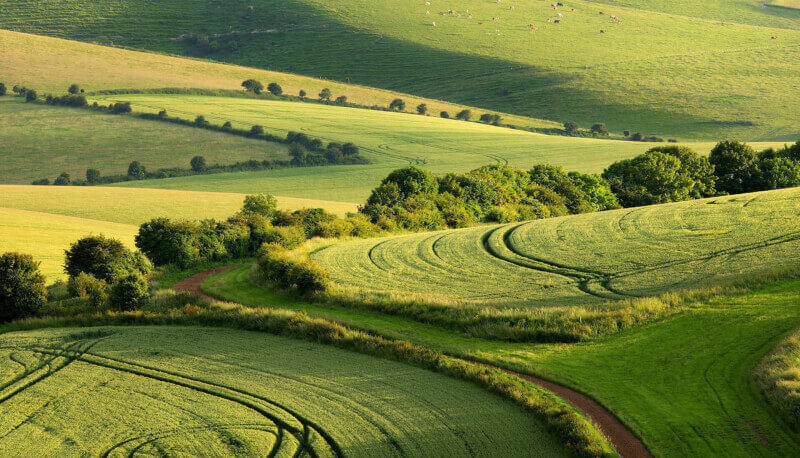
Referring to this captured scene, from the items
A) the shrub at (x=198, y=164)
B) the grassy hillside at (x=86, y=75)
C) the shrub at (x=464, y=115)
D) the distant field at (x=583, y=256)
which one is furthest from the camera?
the shrub at (x=464, y=115)

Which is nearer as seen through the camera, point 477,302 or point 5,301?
point 477,302

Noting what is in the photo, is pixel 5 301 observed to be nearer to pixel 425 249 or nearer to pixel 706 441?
pixel 425 249

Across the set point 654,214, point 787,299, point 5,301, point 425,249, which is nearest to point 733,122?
point 654,214

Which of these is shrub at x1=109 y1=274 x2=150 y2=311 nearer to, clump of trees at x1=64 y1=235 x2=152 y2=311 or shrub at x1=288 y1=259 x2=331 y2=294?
clump of trees at x1=64 y1=235 x2=152 y2=311

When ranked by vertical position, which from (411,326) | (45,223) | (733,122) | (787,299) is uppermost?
(733,122)

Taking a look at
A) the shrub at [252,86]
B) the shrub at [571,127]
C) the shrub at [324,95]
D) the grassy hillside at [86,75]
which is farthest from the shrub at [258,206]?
the shrub at [252,86]

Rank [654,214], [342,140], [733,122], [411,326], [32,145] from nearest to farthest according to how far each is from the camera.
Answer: [411,326]
[654,214]
[32,145]
[342,140]
[733,122]

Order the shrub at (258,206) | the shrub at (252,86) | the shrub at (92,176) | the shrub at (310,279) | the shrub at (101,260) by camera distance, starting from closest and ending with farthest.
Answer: the shrub at (310,279)
the shrub at (101,260)
the shrub at (258,206)
the shrub at (92,176)
the shrub at (252,86)

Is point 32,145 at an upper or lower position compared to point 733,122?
lower

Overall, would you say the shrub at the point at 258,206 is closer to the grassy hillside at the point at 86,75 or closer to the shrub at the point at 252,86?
the grassy hillside at the point at 86,75
